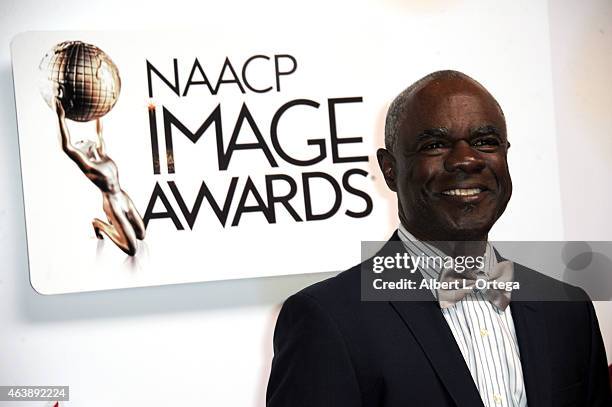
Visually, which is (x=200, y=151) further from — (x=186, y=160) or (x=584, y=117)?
(x=584, y=117)

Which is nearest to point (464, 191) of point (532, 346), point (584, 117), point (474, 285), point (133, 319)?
point (474, 285)

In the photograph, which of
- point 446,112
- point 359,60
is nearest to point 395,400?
point 446,112

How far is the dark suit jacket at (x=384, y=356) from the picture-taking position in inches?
42.1

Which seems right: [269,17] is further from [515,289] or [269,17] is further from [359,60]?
[515,289]

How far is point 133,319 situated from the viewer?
6.06 ft

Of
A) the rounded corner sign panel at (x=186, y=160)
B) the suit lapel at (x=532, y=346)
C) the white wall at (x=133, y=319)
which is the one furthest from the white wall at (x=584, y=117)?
the suit lapel at (x=532, y=346)

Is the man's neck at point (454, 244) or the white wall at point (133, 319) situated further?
the white wall at point (133, 319)

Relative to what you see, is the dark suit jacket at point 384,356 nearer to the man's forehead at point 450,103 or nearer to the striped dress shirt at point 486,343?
the striped dress shirt at point 486,343

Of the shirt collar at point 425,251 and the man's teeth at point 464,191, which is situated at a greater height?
the man's teeth at point 464,191

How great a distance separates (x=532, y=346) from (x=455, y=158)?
31 centimetres

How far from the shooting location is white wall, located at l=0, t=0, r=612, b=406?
1.81 meters

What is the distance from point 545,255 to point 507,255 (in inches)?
4.4

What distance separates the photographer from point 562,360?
1.20 metres

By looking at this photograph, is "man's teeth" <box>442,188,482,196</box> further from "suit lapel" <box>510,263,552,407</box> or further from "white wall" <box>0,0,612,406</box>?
"white wall" <box>0,0,612,406</box>
